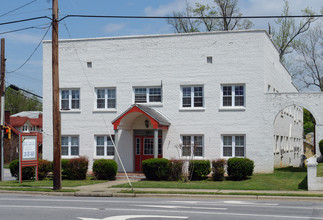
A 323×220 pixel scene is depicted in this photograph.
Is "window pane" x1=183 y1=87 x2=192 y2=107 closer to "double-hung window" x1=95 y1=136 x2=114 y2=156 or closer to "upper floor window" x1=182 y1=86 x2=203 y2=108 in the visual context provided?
"upper floor window" x1=182 y1=86 x2=203 y2=108

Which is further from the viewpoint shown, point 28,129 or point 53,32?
point 28,129

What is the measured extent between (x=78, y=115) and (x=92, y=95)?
1.65 metres

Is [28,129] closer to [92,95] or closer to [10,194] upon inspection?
[92,95]

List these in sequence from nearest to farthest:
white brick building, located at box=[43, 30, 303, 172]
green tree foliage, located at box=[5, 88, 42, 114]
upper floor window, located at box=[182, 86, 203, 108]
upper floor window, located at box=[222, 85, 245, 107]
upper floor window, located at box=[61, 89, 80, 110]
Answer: white brick building, located at box=[43, 30, 303, 172] < upper floor window, located at box=[222, 85, 245, 107] < upper floor window, located at box=[182, 86, 203, 108] < upper floor window, located at box=[61, 89, 80, 110] < green tree foliage, located at box=[5, 88, 42, 114]

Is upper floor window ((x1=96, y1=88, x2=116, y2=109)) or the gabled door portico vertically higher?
upper floor window ((x1=96, y1=88, x2=116, y2=109))

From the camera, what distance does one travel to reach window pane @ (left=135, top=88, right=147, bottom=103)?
1150 inches

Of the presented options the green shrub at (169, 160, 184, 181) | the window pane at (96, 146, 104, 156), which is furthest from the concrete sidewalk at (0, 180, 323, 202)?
the window pane at (96, 146, 104, 156)

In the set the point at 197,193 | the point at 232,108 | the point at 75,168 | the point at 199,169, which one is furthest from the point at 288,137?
the point at 197,193

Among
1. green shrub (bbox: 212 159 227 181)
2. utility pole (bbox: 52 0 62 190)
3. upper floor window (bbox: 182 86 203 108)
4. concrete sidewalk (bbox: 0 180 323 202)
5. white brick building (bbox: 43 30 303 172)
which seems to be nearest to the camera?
concrete sidewalk (bbox: 0 180 323 202)

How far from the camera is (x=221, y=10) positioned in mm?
51781

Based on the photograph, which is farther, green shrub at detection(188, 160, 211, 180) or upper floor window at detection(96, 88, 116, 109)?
upper floor window at detection(96, 88, 116, 109)

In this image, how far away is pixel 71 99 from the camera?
99.9ft

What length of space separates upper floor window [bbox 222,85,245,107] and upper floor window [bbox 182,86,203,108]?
4.70 feet

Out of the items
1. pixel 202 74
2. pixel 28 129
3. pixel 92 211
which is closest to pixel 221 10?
pixel 202 74
